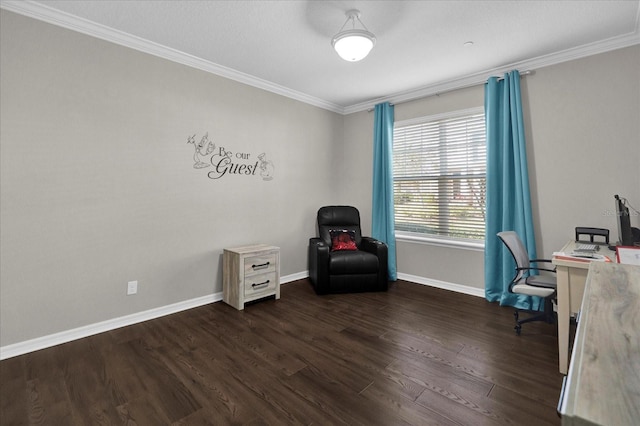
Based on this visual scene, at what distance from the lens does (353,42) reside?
2.33m

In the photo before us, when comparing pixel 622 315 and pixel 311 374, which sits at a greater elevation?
pixel 622 315

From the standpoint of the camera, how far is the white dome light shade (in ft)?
7.50

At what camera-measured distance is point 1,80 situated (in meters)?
2.19

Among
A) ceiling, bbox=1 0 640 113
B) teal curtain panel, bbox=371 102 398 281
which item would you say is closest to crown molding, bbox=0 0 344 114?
ceiling, bbox=1 0 640 113

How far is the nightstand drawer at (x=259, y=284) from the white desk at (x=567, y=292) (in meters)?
2.60

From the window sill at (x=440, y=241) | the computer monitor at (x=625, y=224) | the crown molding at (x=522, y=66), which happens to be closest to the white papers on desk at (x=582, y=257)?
the computer monitor at (x=625, y=224)

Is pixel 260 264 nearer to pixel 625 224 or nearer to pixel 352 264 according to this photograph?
pixel 352 264

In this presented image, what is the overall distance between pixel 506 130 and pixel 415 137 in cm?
119

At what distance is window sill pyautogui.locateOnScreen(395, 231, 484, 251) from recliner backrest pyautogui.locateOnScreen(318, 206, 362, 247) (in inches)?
Result: 25.0

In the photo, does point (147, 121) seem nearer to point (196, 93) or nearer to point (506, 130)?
point (196, 93)

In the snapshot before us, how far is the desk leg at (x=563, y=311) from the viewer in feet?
6.60

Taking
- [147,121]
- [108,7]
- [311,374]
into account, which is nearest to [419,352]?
[311,374]

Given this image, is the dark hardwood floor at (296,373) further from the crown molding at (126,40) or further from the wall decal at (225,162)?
the crown molding at (126,40)

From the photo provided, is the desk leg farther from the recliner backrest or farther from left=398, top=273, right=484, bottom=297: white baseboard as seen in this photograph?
the recliner backrest
